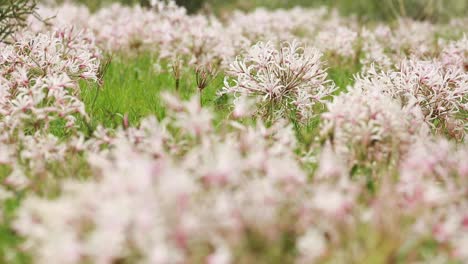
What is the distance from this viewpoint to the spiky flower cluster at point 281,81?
12.9 feet

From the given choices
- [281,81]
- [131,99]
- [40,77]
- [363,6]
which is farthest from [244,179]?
[363,6]

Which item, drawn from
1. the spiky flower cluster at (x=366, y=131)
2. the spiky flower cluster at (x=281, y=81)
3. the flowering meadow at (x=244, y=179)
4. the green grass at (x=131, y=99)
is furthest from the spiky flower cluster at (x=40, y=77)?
the spiky flower cluster at (x=366, y=131)

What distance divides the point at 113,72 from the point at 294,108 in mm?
2419

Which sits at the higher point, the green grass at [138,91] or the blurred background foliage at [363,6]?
the green grass at [138,91]

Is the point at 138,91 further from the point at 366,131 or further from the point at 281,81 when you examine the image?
the point at 366,131

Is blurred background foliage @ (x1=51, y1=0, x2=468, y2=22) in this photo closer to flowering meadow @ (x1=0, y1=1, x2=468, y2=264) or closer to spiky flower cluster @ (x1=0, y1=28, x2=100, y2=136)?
spiky flower cluster @ (x1=0, y1=28, x2=100, y2=136)

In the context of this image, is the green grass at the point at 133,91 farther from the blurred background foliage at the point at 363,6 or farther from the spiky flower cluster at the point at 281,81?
the blurred background foliage at the point at 363,6

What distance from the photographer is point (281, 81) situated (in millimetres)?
4082

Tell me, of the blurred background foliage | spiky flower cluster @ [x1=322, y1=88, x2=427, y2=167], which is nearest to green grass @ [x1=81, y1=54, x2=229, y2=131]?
spiky flower cluster @ [x1=322, y1=88, x2=427, y2=167]

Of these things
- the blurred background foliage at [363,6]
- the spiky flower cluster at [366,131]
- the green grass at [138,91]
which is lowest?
the blurred background foliage at [363,6]

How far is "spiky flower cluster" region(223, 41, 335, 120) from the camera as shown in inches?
155

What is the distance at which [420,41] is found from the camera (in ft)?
24.8

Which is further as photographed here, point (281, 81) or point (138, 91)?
point (138, 91)

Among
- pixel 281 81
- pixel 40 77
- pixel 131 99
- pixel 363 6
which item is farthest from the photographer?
pixel 363 6
